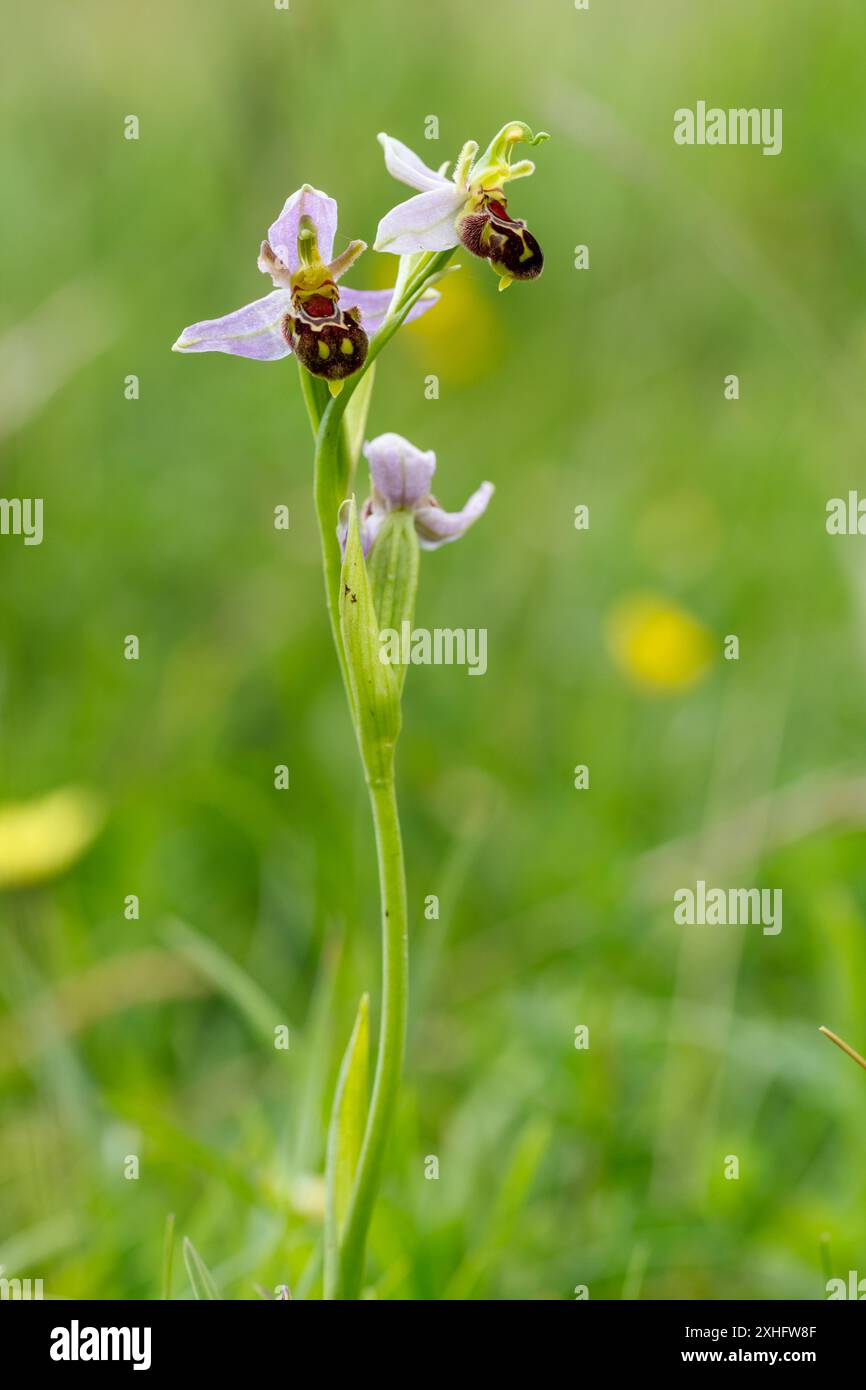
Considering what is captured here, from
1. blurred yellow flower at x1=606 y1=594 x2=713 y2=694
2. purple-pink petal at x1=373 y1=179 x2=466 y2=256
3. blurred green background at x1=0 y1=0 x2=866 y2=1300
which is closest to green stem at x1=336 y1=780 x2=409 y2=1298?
blurred green background at x1=0 y1=0 x2=866 y2=1300

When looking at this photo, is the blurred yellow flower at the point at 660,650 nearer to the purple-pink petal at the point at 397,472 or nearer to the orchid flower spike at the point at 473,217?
the purple-pink petal at the point at 397,472

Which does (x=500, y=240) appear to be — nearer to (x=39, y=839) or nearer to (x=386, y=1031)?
(x=386, y=1031)

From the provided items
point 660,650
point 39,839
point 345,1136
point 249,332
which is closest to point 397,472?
point 249,332

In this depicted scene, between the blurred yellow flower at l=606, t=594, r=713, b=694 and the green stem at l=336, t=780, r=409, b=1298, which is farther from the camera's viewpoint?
the blurred yellow flower at l=606, t=594, r=713, b=694

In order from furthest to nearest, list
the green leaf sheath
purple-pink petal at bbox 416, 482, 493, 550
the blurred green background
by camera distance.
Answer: the blurred green background → purple-pink petal at bbox 416, 482, 493, 550 → the green leaf sheath

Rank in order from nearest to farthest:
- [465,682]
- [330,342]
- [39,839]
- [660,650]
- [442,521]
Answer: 1. [330,342]
2. [442,521]
3. [39,839]
4. [660,650]
5. [465,682]

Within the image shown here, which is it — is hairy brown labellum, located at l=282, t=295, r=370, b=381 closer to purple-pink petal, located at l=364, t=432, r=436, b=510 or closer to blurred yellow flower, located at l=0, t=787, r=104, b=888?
purple-pink petal, located at l=364, t=432, r=436, b=510

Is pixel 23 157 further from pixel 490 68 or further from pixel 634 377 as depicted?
pixel 634 377
